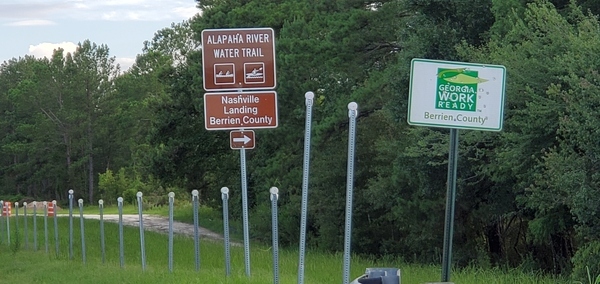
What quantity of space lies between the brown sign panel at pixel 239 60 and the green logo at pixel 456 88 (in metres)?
4.94

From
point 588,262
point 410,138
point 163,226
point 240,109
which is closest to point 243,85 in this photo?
point 240,109

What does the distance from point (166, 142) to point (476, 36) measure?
73.6 feet

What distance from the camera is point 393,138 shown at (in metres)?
28.5

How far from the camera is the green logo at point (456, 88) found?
7.73 m

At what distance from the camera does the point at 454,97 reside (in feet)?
25.4

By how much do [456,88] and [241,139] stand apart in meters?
5.37

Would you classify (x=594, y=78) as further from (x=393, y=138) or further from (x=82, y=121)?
(x=82, y=121)

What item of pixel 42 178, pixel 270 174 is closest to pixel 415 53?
pixel 270 174

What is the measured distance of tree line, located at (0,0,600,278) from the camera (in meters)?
17.3

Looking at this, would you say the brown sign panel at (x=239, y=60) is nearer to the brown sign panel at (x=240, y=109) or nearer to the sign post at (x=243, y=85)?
the sign post at (x=243, y=85)

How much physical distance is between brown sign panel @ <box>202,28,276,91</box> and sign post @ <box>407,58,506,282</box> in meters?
4.91

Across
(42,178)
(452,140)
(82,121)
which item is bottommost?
(42,178)

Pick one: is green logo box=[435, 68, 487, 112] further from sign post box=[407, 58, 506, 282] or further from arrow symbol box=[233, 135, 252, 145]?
arrow symbol box=[233, 135, 252, 145]

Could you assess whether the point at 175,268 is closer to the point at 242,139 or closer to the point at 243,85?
the point at 242,139
